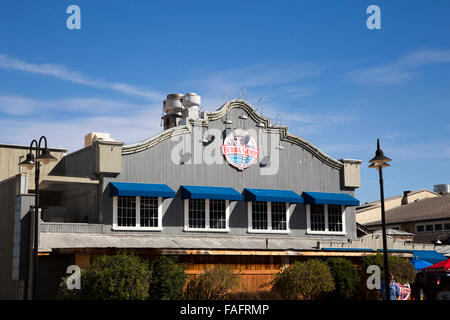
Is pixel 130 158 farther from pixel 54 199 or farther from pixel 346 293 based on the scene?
pixel 346 293

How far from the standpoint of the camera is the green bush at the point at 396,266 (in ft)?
95.1

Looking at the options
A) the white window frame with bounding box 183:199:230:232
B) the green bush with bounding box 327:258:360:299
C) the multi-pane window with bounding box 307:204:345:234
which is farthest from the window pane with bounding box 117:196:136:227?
the multi-pane window with bounding box 307:204:345:234

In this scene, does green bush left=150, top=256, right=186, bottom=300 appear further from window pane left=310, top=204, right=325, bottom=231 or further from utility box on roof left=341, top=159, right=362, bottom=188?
utility box on roof left=341, top=159, right=362, bottom=188

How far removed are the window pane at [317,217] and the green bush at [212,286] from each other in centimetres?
1138

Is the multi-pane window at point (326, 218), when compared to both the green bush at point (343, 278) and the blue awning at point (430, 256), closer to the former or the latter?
the blue awning at point (430, 256)

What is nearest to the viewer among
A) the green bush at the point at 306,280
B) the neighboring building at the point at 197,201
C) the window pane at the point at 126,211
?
the green bush at the point at 306,280

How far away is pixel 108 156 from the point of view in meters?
30.9

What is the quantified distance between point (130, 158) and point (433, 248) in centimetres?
1867

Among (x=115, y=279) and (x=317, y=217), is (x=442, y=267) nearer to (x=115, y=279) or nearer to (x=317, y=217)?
(x=317, y=217)

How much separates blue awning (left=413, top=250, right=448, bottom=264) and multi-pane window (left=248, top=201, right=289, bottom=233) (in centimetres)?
747

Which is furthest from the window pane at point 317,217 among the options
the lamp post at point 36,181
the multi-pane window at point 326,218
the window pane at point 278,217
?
the lamp post at point 36,181
